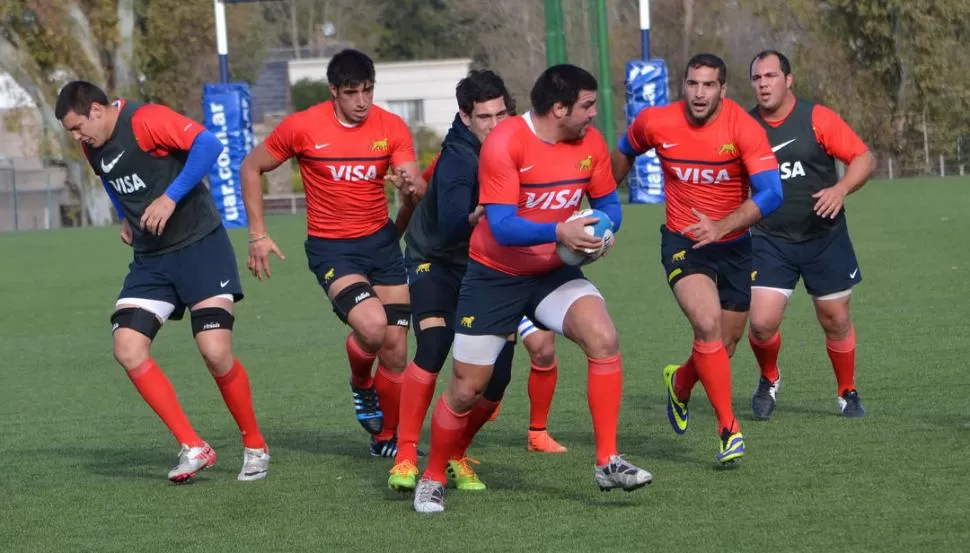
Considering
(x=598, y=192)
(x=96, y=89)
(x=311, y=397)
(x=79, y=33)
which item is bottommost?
(x=311, y=397)

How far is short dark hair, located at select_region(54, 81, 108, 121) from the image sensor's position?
6.98m

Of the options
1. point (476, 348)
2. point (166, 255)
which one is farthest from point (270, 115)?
point (476, 348)

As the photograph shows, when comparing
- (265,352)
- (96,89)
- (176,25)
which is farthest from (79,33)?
(96,89)

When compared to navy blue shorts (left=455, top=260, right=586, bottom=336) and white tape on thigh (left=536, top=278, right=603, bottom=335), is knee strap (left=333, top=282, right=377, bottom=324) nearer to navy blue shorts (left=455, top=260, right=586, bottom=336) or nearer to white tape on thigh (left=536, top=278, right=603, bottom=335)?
navy blue shorts (left=455, top=260, right=586, bottom=336)

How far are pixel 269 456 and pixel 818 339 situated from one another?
5.25 meters

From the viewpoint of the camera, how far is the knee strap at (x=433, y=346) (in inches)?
267

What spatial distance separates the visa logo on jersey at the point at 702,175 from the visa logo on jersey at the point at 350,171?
5.08 feet

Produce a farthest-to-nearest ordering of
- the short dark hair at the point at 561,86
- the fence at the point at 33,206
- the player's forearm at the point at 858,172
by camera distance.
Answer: the fence at the point at 33,206 → the player's forearm at the point at 858,172 → the short dark hair at the point at 561,86

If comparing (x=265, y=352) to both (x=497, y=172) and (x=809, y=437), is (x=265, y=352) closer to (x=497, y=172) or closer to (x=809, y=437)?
(x=809, y=437)

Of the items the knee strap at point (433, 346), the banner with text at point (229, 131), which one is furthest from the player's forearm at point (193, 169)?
the banner with text at point (229, 131)

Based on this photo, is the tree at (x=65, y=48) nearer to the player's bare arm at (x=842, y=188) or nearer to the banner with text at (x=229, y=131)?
the banner with text at (x=229, y=131)

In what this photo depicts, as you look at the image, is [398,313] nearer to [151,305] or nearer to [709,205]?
[151,305]

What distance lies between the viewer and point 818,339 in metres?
11.3

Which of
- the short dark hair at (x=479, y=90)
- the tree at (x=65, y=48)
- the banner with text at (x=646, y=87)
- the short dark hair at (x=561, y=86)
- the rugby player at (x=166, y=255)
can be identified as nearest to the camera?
the short dark hair at (x=561, y=86)
